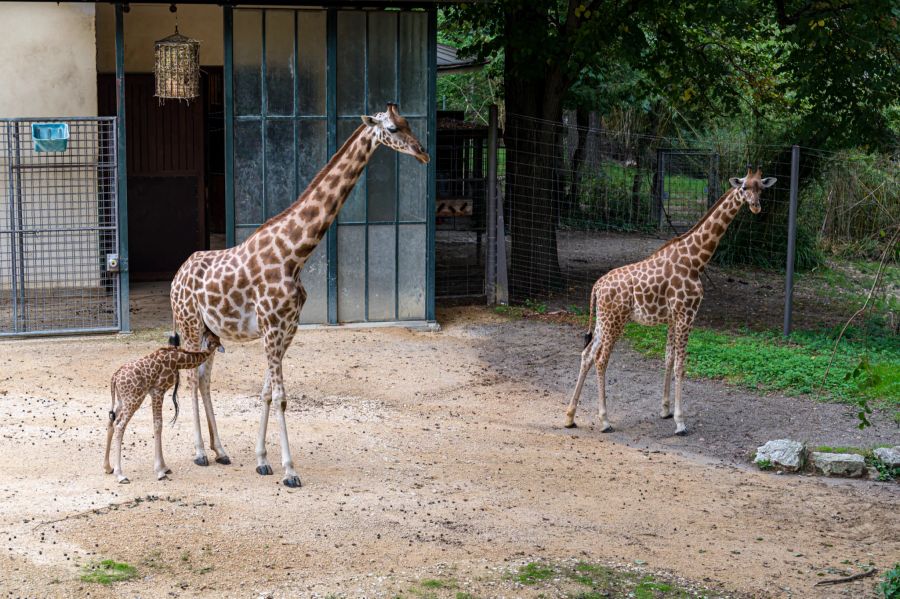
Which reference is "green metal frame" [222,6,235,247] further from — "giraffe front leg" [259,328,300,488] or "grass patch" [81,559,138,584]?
"grass patch" [81,559,138,584]

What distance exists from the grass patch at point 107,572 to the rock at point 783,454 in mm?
4966

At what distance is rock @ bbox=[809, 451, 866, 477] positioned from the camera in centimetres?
859

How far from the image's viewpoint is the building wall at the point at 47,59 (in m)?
14.5

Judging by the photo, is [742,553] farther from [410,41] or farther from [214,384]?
[410,41]

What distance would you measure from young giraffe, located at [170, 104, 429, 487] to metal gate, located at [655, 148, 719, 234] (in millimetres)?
8888

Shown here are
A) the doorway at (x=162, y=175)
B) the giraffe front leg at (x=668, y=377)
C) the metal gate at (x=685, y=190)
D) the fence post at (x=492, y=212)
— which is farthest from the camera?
the metal gate at (x=685, y=190)

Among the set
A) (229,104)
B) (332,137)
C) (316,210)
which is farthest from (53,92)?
(316,210)

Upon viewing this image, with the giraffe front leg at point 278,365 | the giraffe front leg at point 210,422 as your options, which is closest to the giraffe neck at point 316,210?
the giraffe front leg at point 278,365

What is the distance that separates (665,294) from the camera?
9.80m

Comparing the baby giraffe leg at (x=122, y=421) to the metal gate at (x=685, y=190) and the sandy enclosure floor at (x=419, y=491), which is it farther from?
the metal gate at (x=685, y=190)

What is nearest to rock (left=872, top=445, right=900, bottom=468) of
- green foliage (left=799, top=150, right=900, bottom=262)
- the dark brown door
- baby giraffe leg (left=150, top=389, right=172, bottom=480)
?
baby giraffe leg (left=150, top=389, right=172, bottom=480)

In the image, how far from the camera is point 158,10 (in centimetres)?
1599

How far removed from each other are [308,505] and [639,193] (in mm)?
10525

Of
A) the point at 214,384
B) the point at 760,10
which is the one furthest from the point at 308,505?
the point at 760,10
